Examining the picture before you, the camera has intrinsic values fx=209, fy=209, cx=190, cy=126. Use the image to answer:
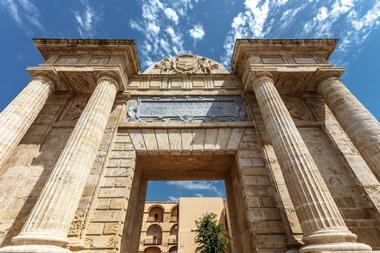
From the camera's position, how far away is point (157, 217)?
30547mm

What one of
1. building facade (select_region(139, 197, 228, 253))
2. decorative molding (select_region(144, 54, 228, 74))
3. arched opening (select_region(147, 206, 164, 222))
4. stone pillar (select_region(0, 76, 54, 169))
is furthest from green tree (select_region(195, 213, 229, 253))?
stone pillar (select_region(0, 76, 54, 169))

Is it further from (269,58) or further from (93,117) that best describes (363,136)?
(93,117)

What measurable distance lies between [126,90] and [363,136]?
813 cm

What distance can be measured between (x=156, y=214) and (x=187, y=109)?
88.1ft

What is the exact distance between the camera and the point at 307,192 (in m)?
4.71

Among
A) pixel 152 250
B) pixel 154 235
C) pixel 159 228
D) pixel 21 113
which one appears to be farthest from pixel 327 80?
pixel 152 250

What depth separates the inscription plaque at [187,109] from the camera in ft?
25.5

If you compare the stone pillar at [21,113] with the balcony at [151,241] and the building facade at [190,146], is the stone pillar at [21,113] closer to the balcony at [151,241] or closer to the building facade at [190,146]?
the building facade at [190,146]

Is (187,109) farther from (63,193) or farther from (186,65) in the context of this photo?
(63,193)

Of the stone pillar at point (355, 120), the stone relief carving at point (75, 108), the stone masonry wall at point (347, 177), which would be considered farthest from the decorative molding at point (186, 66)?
the stone masonry wall at point (347, 177)

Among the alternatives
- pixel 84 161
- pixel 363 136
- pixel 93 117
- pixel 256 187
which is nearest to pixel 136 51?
pixel 93 117

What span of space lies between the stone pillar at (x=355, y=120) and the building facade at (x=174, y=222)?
2175 centimetres

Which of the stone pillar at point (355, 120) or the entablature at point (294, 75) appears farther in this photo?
the entablature at point (294, 75)

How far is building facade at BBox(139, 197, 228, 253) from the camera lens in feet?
82.2
